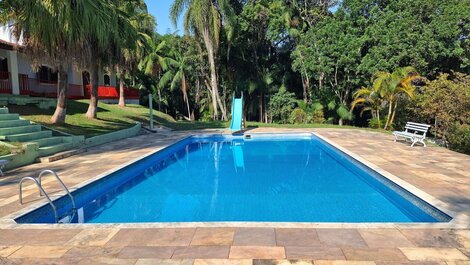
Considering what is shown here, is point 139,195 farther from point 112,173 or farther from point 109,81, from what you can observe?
point 109,81

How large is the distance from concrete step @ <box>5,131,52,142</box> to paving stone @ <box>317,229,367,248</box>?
9759 mm

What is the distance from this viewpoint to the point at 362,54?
891 inches

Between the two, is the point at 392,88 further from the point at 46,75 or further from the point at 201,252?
the point at 46,75

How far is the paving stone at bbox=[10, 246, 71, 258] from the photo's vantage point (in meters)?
3.79

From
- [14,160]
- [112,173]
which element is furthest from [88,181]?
[14,160]

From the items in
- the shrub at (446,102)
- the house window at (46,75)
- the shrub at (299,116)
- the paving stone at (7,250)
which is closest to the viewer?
the paving stone at (7,250)

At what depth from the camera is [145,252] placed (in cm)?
381

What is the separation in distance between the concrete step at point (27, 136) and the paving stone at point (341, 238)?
9759 mm

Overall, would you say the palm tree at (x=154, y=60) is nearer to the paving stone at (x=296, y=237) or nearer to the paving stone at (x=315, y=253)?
the paving stone at (x=296, y=237)

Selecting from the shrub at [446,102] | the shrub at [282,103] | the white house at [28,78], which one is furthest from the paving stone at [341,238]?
the shrub at [282,103]

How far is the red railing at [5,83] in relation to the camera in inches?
688

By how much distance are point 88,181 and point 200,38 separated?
1898cm

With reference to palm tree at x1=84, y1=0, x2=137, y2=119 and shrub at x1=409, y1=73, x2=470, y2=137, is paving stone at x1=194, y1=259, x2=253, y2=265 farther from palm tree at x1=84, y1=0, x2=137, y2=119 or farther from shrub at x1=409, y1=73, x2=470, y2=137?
shrub at x1=409, y1=73, x2=470, y2=137

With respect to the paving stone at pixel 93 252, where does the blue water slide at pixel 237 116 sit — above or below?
above
